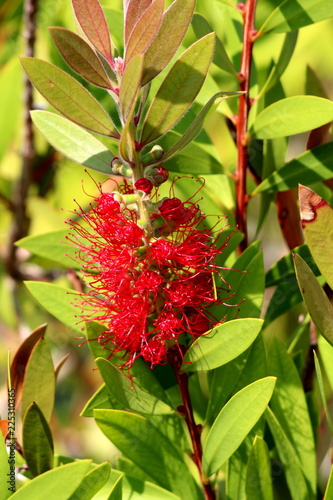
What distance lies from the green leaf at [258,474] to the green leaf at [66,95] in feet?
1.21

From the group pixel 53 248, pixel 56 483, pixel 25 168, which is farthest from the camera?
pixel 25 168

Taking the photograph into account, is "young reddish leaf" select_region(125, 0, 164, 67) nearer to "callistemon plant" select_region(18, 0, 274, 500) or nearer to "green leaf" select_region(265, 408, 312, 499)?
"callistemon plant" select_region(18, 0, 274, 500)

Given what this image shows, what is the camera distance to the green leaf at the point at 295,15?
849 mm

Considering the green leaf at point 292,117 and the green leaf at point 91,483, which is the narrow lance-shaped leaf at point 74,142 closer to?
the green leaf at point 292,117

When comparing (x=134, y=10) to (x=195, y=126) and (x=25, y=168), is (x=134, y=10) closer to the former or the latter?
(x=195, y=126)

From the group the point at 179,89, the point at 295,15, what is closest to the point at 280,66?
the point at 295,15

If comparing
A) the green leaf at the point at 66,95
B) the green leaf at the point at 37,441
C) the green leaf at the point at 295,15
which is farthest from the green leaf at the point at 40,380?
the green leaf at the point at 295,15

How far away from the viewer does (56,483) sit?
2.02ft

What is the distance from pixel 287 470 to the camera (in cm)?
80

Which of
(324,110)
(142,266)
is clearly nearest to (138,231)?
(142,266)

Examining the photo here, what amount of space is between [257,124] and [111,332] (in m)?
0.32

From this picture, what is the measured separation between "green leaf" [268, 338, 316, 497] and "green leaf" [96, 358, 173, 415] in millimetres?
138

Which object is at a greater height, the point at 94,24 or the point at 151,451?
the point at 94,24

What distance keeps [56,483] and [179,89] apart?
0.40 metres
